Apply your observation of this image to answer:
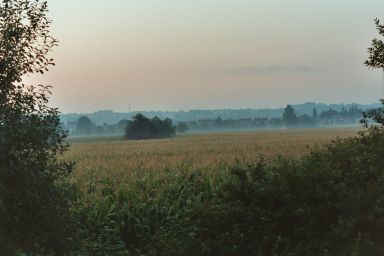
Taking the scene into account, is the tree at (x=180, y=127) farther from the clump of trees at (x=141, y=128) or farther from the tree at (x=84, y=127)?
the clump of trees at (x=141, y=128)

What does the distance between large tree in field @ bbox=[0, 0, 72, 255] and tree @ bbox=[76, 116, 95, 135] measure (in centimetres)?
Result: 18731

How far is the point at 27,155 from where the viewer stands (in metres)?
6.74

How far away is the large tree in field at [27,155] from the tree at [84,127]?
18731cm

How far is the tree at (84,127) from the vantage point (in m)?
192

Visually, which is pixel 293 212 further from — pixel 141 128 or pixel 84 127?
pixel 84 127

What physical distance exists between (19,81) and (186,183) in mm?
10568

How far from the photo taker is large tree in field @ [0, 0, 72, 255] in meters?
6.34

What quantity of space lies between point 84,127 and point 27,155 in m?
190

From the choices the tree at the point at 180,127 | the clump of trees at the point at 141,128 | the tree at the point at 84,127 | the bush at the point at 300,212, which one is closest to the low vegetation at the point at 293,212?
the bush at the point at 300,212

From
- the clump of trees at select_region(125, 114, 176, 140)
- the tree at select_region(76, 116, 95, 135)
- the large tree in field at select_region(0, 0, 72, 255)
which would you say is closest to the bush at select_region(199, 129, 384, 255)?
the large tree in field at select_region(0, 0, 72, 255)

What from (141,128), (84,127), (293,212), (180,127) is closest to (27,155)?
(293,212)

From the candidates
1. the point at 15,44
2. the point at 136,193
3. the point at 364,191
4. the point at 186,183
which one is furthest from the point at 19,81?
the point at 186,183

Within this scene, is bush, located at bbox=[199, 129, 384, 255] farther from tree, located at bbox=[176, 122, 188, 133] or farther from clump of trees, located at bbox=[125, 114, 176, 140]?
tree, located at bbox=[176, 122, 188, 133]

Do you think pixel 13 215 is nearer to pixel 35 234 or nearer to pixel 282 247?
pixel 35 234
